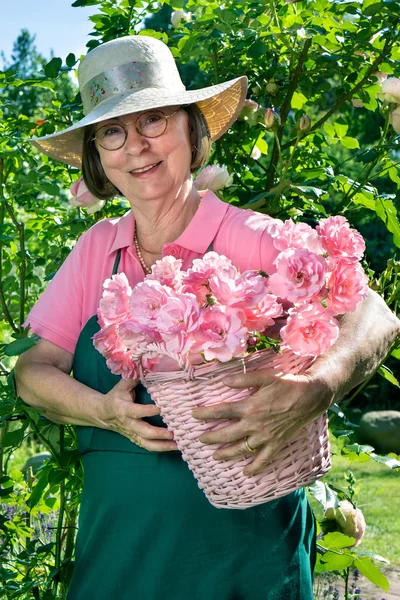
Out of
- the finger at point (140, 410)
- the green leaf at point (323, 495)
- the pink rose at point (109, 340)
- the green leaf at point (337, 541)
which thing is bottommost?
the green leaf at point (337, 541)

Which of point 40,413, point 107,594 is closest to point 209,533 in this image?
point 107,594

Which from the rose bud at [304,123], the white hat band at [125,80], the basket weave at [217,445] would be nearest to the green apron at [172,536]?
the basket weave at [217,445]

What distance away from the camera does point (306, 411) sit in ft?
5.51

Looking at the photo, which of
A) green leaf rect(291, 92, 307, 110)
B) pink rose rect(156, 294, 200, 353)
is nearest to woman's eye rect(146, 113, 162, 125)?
pink rose rect(156, 294, 200, 353)

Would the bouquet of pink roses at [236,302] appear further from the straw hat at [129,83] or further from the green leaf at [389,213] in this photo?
the green leaf at [389,213]

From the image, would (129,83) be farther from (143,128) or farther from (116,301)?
(116,301)

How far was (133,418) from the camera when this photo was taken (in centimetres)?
180

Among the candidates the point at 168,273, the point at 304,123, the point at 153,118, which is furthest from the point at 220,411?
the point at 304,123

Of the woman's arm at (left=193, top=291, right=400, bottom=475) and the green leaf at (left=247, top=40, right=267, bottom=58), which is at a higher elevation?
the green leaf at (left=247, top=40, right=267, bottom=58)

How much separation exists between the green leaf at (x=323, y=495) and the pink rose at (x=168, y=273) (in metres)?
0.93

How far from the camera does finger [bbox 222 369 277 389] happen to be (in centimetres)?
161

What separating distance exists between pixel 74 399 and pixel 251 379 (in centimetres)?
54

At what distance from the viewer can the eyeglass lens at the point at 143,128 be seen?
2.09 m

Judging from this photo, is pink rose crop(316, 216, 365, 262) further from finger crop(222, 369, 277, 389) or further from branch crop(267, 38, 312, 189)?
branch crop(267, 38, 312, 189)
